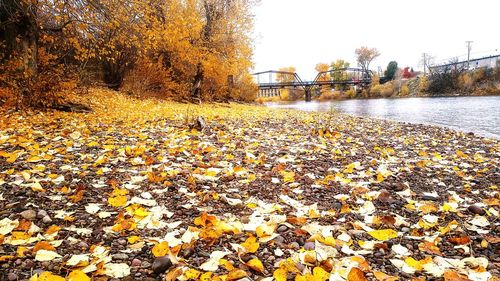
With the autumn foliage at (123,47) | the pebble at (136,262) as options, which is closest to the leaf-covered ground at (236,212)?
the pebble at (136,262)

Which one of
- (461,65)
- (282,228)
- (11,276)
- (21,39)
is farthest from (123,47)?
(461,65)

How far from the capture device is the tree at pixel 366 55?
94.3 m

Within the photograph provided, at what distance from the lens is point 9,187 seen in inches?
120

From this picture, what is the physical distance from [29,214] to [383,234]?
9.44 feet

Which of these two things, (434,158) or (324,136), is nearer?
(434,158)

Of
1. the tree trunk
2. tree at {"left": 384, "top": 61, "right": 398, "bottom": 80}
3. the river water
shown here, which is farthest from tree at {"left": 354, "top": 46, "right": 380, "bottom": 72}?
the tree trunk

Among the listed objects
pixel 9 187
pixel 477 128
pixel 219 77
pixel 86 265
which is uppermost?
pixel 219 77

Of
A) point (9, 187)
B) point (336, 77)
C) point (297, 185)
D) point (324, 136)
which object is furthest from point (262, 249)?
point (336, 77)

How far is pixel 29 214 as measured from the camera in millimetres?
2520

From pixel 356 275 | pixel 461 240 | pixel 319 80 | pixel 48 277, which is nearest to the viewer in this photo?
pixel 48 277

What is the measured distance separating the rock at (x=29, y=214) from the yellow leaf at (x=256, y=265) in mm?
1826

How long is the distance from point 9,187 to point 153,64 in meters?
15.2

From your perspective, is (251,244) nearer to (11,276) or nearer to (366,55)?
(11,276)

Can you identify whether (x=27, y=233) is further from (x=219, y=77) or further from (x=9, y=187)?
(x=219, y=77)
